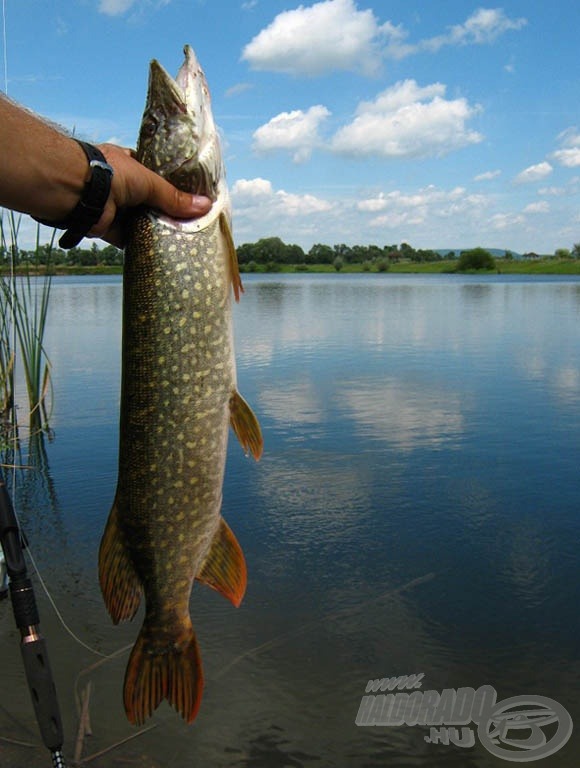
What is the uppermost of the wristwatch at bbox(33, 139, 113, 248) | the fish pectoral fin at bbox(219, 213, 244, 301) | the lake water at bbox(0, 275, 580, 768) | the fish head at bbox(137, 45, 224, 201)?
the fish head at bbox(137, 45, 224, 201)

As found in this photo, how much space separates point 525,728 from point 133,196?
4.27 meters

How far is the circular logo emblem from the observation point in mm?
4461

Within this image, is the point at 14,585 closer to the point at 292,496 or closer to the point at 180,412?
the point at 180,412

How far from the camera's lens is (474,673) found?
520 centimetres

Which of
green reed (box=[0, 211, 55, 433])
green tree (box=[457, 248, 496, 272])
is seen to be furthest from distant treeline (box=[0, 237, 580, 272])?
green reed (box=[0, 211, 55, 433])

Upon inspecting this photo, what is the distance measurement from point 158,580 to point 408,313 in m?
30.0

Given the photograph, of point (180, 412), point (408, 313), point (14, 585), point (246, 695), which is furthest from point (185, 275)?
point (408, 313)

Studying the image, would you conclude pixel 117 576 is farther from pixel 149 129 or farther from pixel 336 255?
pixel 336 255

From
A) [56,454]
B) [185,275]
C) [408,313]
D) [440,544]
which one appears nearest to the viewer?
[185,275]

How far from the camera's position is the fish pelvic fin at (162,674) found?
278 centimetres

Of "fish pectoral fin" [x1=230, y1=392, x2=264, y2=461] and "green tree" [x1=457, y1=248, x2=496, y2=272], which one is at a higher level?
"green tree" [x1=457, y1=248, x2=496, y2=272]

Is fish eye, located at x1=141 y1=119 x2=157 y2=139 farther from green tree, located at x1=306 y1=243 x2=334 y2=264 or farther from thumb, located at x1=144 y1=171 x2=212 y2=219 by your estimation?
green tree, located at x1=306 y1=243 x2=334 y2=264

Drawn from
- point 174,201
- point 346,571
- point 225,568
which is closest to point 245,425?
point 225,568

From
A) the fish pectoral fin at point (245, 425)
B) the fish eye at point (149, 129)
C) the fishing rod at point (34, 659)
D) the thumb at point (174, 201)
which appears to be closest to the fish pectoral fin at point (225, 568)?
the fish pectoral fin at point (245, 425)
